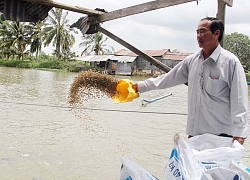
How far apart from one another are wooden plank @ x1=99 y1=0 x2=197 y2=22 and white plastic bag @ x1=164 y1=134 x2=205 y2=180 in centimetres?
149

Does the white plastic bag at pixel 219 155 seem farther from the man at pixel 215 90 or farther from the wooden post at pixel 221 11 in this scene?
the wooden post at pixel 221 11

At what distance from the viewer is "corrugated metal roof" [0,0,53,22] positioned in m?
2.98

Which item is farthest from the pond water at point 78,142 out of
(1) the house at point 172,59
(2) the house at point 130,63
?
(2) the house at point 130,63

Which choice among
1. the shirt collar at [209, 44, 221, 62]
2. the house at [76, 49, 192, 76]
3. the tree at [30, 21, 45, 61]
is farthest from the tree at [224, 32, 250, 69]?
the shirt collar at [209, 44, 221, 62]

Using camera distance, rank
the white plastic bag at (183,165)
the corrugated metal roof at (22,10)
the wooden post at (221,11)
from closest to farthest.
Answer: the white plastic bag at (183,165)
the wooden post at (221,11)
the corrugated metal roof at (22,10)

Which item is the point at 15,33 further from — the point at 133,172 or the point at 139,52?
the point at 133,172

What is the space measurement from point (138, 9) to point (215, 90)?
139cm

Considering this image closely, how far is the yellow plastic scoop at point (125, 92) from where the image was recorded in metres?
2.03

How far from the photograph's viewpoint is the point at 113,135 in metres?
6.30

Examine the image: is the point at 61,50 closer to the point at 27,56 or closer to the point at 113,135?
the point at 27,56

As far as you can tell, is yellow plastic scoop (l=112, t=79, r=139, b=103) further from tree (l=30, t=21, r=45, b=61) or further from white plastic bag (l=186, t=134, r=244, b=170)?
tree (l=30, t=21, r=45, b=61)

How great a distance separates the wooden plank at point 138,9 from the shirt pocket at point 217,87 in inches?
40.4

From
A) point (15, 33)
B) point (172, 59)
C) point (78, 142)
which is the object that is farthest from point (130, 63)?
point (78, 142)

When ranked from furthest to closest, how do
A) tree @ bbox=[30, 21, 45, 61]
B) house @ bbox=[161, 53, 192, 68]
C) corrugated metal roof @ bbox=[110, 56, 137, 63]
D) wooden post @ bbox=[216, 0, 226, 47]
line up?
tree @ bbox=[30, 21, 45, 61], corrugated metal roof @ bbox=[110, 56, 137, 63], house @ bbox=[161, 53, 192, 68], wooden post @ bbox=[216, 0, 226, 47]
